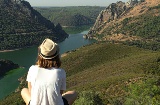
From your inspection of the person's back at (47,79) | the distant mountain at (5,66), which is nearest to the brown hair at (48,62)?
the person's back at (47,79)

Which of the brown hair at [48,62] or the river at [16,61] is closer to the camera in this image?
the brown hair at [48,62]

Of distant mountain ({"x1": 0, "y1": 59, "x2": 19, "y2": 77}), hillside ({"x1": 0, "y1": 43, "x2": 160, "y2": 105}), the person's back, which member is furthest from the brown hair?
distant mountain ({"x1": 0, "y1": 59, "x2": 19, "y2": 77})

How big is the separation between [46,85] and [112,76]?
54.3 meters

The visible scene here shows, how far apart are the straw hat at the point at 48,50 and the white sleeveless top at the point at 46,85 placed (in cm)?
20

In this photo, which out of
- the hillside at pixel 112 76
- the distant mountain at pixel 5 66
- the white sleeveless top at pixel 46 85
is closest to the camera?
the white sleeveless top at pixel 46 85

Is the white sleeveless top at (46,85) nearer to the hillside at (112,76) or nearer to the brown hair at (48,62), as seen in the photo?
the brown hair at (48,62)

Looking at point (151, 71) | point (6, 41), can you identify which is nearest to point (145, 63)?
point (151, 71)

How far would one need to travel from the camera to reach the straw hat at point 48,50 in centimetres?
413

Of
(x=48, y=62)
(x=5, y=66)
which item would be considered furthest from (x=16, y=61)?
(x=48, y=62)

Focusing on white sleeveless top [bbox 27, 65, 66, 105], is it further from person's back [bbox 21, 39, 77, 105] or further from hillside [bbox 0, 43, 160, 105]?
hillside [bbox 0, 43, 160, 105]

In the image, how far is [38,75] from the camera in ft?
13.7

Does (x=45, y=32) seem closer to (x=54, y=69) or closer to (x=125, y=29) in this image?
(x=125, y=29)

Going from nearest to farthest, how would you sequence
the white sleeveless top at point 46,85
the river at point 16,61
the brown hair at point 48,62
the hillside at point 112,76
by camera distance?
the white sleeveless top at point 46,85 < the brown hair at point 48,62 < the hillside at point 112,76 < the river at point 16,61

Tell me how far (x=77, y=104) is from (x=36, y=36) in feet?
532
